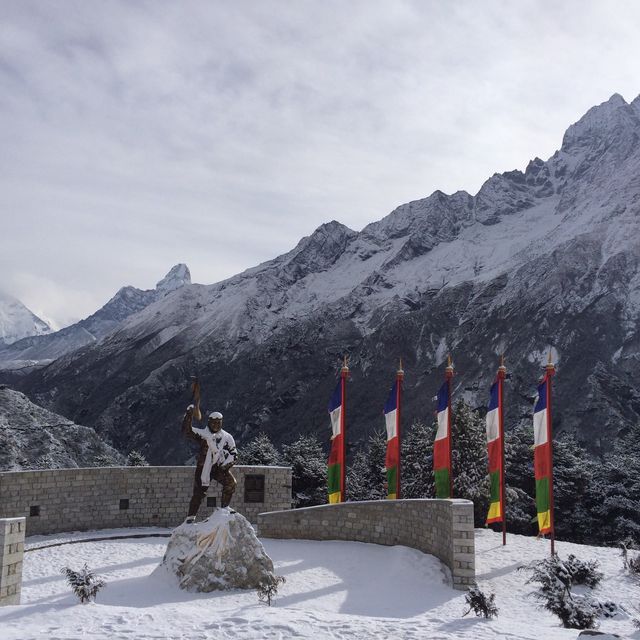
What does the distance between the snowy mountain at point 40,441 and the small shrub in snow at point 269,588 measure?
31576 mm

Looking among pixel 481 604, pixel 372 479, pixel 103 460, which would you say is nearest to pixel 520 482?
Result: pixel 372 479

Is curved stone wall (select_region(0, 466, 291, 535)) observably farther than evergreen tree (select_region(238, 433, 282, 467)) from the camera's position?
No

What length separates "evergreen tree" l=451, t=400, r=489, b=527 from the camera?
25812 millimetres

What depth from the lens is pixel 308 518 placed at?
17.8 m

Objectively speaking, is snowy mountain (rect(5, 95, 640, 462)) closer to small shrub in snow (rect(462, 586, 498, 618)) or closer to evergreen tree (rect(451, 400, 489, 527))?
evergreen tree (rect(451, 400, 489, 527))

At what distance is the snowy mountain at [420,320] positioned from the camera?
8006 centimetres

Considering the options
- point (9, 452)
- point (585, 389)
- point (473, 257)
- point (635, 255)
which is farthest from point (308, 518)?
point (473, 257)

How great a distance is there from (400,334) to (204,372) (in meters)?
34.4

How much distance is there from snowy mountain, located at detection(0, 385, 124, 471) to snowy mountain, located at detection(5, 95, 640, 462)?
126 ft

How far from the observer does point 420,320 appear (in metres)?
103

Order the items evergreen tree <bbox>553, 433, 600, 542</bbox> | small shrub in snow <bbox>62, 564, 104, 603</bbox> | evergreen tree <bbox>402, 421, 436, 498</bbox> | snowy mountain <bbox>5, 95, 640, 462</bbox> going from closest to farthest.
Result: small shrub in snow <bbox>62, 564, 104, 603</bbox>, evergreen tree <bbox>402, 421, 436, 498</bbox>, evergreen tree <bbox>553, 433, 600, 542</bbox>, snowy mountain <bbox>5, 95, 640, 462</bbox>

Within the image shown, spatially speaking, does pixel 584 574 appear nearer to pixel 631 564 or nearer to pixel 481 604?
pixel 631 564

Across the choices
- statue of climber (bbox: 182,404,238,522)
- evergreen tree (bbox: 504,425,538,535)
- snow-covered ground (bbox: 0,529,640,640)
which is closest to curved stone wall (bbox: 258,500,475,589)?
snow-covered ground (bbox: 0,529,640,640)

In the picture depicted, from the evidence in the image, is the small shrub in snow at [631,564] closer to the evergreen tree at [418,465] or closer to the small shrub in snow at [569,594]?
the small shrub in snow at [569,594]
